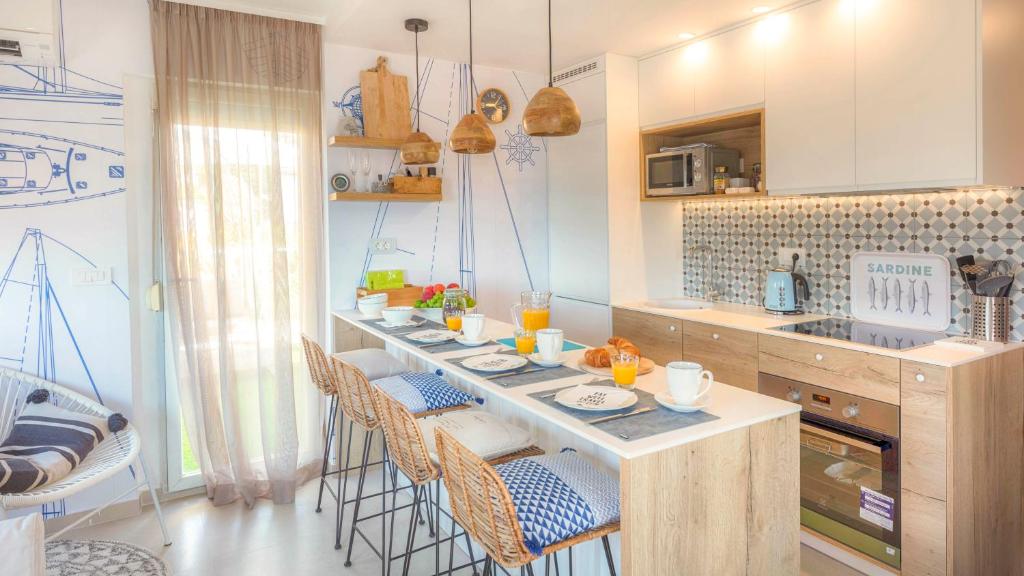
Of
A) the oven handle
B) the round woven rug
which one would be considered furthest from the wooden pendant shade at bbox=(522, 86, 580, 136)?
the round woven rug

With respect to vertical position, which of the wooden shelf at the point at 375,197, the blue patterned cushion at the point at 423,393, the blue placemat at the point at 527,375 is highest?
the wooden shelf at the point at 375,197

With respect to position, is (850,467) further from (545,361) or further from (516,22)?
(516,22)

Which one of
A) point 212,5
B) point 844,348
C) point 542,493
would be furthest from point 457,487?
point 212,5

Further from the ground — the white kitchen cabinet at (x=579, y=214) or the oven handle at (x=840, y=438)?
the white kitchen cabinet at (x=579, y=214)

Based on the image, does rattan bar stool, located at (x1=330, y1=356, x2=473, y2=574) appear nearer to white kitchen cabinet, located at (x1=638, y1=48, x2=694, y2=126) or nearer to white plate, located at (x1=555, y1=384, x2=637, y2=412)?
white plate, located at (x1=555, y1=384, x2=637, y2=412)

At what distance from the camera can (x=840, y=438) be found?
2723 millimetres

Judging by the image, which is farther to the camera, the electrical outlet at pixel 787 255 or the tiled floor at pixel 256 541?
the electrical outlet at pixel 787 255

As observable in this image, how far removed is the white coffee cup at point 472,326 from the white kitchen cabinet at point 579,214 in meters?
1.53

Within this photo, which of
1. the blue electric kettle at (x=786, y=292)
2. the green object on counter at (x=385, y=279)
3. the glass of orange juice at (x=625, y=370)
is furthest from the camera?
the green object on counter at (x=385, y=279)

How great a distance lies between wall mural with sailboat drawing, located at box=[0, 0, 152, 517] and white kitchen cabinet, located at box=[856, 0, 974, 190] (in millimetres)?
3487

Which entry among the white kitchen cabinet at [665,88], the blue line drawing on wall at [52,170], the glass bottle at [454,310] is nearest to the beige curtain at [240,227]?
the blue line drawing on wall at [52,170]

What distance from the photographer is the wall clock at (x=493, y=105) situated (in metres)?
4.27

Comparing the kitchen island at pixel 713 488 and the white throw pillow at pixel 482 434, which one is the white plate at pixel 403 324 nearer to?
the white throw pillow at pixel 482 434

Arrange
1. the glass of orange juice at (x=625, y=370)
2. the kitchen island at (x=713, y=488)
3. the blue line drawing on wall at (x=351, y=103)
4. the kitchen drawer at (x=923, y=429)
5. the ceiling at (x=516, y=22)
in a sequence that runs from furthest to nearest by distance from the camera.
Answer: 1. the blue line drawing on wall at (x=351, y=103)
2. the ceiling at (x=516, y=22)
3. the kitchen drawer at (x=923, y=429)
4. the glass of orange juice at (x=625, y=370)
5. the kitchen island at (x=713, y=488)
